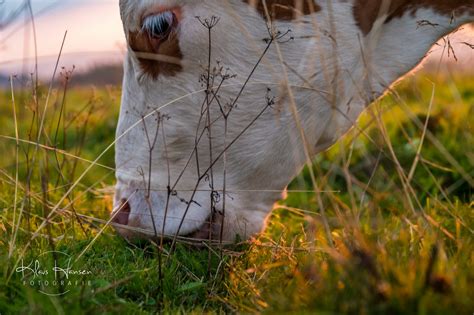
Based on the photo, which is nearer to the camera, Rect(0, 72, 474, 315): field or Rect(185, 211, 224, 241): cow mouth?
Rect(0, 72, 474, 315): field

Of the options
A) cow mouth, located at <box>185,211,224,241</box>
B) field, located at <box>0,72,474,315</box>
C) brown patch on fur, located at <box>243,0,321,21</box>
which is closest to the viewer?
field, located at <box>0,72,474,315</box>

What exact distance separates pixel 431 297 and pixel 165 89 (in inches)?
68.9

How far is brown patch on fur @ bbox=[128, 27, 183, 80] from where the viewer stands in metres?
2.96

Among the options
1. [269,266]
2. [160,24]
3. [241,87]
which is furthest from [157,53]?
[269,266]

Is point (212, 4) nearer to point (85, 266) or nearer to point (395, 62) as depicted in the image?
point (395, 62)

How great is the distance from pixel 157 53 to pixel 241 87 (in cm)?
39

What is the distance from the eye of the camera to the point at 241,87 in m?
2.97

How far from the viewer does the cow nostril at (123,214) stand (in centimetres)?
315

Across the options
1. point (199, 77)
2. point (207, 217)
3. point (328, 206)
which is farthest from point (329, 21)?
point (328, 206)

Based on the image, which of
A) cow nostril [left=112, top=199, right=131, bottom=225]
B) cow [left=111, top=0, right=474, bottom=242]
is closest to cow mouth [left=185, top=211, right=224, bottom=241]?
cow [left=111, top=0, right=474, bottom=242]

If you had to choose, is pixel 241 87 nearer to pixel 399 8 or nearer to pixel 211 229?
pixel 211 229

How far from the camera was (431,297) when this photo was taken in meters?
1.65

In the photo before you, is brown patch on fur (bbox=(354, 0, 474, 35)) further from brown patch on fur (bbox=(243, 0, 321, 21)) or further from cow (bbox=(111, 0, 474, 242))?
brown patch on fur (bbox=(243, 0, 321, 21))

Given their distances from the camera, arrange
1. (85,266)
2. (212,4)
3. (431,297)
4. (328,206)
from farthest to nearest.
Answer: (328,206)
(212,4)
(85,266)
(431,297)
